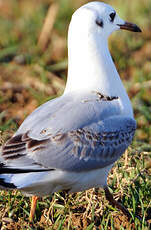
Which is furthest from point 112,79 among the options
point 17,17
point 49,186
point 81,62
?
point 17,17

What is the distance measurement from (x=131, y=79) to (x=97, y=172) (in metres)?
3.41

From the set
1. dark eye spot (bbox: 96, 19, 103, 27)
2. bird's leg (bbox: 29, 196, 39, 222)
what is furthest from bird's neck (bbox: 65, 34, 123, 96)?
bird's leg (bbox: 29, 196, 39, 222)

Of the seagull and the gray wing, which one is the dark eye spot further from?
the gray wing

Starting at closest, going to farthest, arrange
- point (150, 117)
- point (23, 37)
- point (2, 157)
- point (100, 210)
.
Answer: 1. point (2, 157)
2. point (100, 210)
3. point (150, 117)
4. point (23, 37)

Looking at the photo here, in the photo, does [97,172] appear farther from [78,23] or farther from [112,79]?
[78,23]

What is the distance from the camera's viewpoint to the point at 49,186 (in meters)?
3.72

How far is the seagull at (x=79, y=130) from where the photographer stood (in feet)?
12.0

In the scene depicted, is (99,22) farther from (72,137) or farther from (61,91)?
(61,91)

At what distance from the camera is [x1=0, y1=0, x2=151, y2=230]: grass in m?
4.04

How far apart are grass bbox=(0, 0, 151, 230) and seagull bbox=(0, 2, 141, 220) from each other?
0.15 meters

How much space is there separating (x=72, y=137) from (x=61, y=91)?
113 inches

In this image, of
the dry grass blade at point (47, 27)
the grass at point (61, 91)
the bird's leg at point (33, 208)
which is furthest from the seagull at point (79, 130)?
the dry grass blade at point (47, 27)

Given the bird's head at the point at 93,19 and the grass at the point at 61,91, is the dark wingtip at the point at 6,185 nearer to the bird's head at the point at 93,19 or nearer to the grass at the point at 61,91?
the grass at the point at 61,91

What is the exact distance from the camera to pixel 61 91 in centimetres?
657
